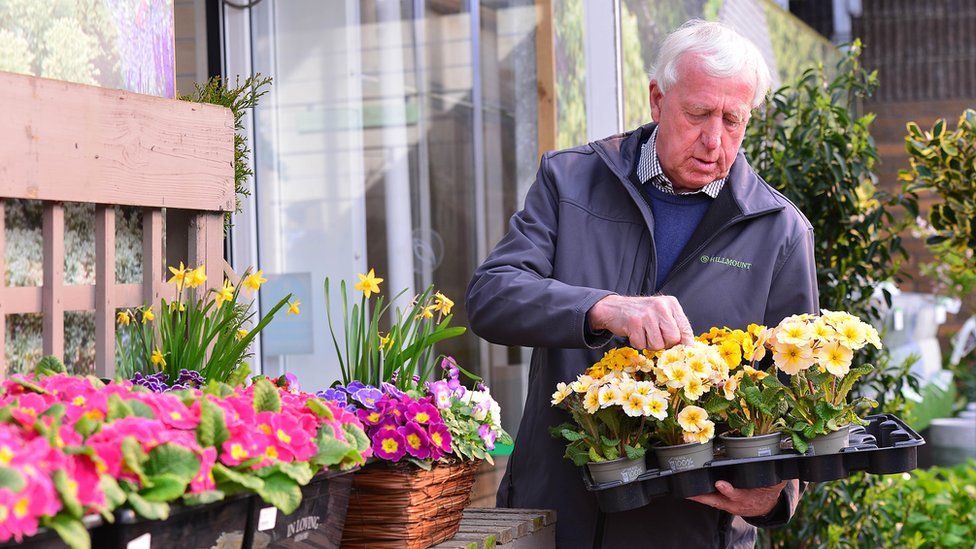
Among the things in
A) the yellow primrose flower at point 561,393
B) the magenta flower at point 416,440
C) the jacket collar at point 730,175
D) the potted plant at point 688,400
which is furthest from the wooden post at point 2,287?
the jacket collar at point 730,175

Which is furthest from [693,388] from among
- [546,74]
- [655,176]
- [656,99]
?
[546,74]

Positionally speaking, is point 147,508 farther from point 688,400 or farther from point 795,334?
point 795,334

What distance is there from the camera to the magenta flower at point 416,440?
1.55m

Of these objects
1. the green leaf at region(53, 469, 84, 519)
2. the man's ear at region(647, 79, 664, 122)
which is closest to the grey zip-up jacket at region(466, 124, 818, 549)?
the man's ear at region(647, 79, 664, 122)

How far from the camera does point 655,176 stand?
7.15 feet

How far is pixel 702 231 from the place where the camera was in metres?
2.10

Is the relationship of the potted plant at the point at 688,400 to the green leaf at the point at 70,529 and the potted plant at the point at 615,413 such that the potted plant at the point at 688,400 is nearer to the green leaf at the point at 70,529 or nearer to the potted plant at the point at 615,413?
the potted plant at the point at 615,413

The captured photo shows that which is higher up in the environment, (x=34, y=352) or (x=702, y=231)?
(x=702, y=231)

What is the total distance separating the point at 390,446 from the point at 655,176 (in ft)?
2.84

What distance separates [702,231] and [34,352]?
44.2 inches

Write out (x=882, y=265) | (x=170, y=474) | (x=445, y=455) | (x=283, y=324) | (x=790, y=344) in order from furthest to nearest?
(x=882, y=265)
(x=283, y=324)
(x=790, y=344)
(x=445, y=455)
(x=170, y=474)

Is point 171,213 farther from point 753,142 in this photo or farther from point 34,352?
point 753,142

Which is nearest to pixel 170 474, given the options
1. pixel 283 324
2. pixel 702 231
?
pixel 702 231

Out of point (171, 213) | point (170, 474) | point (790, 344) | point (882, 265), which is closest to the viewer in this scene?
point (170, 474)
